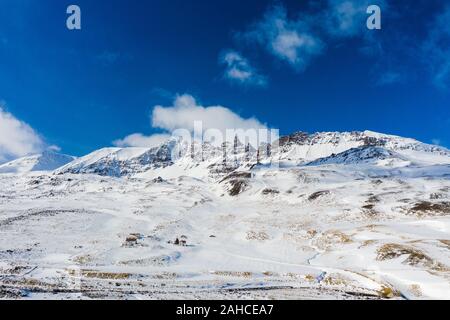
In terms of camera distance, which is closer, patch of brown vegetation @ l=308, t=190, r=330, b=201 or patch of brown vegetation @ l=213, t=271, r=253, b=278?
patch of brown vegetation @ l=213, t=271, r=253, b=278

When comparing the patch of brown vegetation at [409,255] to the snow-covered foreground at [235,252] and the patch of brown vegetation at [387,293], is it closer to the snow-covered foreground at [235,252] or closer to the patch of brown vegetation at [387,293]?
the snow-covered foreground at [235,252]

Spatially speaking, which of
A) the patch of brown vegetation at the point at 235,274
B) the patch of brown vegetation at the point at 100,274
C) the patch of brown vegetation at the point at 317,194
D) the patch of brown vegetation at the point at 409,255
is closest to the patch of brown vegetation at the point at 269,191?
the patch of brown vegetation at the point at 317,194

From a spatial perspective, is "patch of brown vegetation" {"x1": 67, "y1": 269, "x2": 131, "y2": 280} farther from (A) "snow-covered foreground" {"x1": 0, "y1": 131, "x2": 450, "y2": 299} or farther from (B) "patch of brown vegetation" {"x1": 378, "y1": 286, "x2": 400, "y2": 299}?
(B) "patch of brown vegetation" {"x1": 378, "y1": 286, "x2": 400, "y2": 299}

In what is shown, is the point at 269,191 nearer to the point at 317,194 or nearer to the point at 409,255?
the point at 317,194

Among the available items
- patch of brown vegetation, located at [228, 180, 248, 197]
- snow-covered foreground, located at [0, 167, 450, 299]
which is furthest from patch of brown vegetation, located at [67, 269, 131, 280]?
patch of brown vegetation, located at [228, 180, 248, 197]

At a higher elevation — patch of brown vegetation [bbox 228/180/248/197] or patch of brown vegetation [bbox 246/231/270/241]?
patch of brown vegetation [bbox 228/180/248/197]

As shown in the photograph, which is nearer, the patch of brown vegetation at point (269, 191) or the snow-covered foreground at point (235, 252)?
the snow-covered foreground at point (235, 252)

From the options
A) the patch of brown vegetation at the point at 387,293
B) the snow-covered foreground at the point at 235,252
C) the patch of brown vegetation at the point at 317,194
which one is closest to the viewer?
the patch of brown vegetation at the point at 387,293

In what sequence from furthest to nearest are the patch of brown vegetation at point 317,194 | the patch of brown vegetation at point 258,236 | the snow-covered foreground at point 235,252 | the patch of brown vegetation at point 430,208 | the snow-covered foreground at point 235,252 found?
the patch of brown vegetation at point 317,194
the patch of brown vegetation at point 430,208
the patch of brown vegetation at point 258,236
the snow-covered foreground at point 235,252
the snow-covered foreground at point 235,252

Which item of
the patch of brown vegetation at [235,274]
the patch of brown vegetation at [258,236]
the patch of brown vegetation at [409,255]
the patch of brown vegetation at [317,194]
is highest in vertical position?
the patch of brown vegetation at [317,194]

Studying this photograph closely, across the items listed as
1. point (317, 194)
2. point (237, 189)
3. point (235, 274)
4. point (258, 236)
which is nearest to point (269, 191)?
point (237, 189)

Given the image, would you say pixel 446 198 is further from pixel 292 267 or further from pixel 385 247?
pixel 292 267

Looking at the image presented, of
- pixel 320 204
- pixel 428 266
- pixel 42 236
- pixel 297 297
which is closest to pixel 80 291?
pixel 297 297

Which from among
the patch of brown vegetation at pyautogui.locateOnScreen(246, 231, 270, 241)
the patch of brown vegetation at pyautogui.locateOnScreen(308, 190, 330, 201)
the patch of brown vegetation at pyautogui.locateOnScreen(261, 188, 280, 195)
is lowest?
the patch of brown vegetation at pyautogui.locateOnScreen(246, 231, 270, 241)
